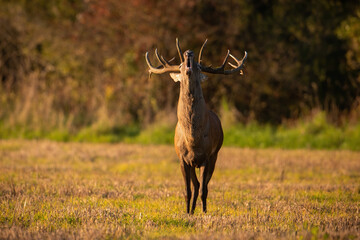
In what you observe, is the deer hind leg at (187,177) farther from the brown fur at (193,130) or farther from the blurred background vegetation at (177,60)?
the blurred background vegetation at (177,60)

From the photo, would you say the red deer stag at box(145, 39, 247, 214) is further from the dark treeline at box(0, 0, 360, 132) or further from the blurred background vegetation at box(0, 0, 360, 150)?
the dark treeline at box(0, 0, 360, 132)

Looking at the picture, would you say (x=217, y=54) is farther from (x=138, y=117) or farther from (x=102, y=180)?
(x=102, y=180)

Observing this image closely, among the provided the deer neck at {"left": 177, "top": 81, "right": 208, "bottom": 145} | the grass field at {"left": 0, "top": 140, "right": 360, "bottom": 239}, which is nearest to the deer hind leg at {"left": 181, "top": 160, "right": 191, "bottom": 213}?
the grass field at {"left": 0, "top": 140, "right": 360, "bottom": 239}

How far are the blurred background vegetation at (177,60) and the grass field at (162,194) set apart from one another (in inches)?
135

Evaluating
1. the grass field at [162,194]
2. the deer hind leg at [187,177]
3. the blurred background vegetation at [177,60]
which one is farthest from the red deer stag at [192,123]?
the blurred background vegetation at [177,60]

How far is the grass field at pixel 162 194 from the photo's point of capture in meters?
5.84

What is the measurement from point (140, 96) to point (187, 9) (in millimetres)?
3928

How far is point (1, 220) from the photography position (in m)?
6.16

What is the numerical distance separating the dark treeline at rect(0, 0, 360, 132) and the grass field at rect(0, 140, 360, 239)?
15.6ft

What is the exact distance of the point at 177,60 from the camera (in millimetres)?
19328

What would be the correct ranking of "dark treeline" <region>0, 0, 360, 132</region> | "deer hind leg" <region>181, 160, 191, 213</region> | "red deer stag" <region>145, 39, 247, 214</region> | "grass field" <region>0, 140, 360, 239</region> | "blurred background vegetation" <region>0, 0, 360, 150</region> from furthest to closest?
"dark treeline" <region>0, 0, 360, 132</region>
"blurred background vegetation" <region>0, 0, 360, 150</region>
"deer hind leg" <region>181, 160, 191, 213</region>
"red deer stag" <region>145, 39, 247, 214</region>
"grass field" <region>0, 140, 360, 239</region>

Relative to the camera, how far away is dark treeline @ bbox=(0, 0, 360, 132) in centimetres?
1922

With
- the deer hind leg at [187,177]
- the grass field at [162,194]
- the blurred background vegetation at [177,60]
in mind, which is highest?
the blurred background vegetation at [177,60]

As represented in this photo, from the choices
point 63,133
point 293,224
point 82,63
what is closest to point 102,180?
point 293,224
